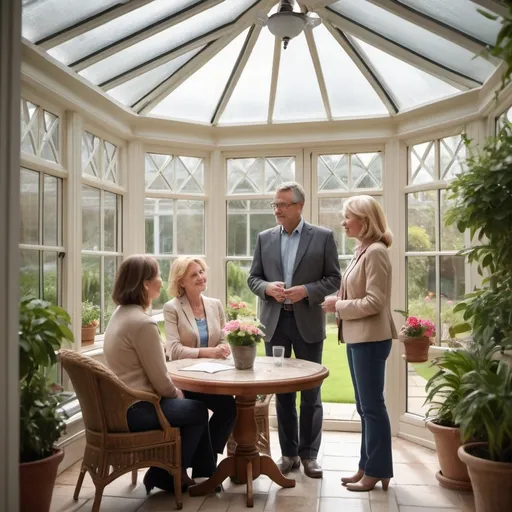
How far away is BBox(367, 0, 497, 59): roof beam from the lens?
353 centimetres

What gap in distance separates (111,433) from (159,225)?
227 centimetres

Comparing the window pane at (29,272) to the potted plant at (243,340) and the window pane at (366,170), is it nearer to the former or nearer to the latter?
the potted plant at (243,340)

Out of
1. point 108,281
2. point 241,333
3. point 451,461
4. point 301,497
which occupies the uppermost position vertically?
point 108,281

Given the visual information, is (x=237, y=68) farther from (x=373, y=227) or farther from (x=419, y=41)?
(x=373, y=227)

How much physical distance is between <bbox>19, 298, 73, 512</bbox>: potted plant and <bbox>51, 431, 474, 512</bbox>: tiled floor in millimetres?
665

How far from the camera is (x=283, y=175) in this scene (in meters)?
5.14

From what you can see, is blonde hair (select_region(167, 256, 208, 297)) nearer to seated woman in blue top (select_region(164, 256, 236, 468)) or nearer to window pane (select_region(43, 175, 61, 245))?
seated woman in blue top (select_region(164, 256, 236, 468))

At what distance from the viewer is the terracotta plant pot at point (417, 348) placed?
168 inches

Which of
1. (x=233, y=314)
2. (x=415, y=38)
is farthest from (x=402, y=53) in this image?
(x=233, y=314)

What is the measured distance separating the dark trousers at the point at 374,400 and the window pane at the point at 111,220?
7.25 ft

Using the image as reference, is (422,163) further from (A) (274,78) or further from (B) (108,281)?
(B) (108,281)

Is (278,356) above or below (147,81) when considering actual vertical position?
below

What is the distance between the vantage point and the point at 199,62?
4430mm

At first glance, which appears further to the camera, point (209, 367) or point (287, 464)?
point (287, 464)
